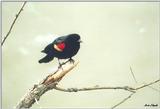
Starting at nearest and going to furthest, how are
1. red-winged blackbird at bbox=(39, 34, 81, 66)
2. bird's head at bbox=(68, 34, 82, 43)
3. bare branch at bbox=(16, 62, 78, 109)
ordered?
bare branch at bbox=(16, 62, 78, 109) < red-winged blackbird at bbox=(39, 34, 81, 66) < bird's head at bbox=(68, 34, 82, 43)

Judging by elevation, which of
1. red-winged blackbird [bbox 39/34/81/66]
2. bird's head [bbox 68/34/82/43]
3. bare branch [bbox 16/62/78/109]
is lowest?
bare branch [bbox 16/62/78/109]

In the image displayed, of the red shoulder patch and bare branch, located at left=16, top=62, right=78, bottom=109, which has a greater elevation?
the red shoulder patch

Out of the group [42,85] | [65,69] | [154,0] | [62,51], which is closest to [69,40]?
[62,51]

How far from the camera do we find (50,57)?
2883mm

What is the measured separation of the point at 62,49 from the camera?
2867 mm

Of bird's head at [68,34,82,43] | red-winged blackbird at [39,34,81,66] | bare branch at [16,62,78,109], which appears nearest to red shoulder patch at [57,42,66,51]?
red-winged blackbird at [39,34,81,66]

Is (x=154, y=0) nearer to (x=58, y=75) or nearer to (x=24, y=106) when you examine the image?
(x=58, y=75)

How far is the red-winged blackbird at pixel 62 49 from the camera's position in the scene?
286 centimetres

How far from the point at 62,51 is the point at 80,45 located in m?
0.30

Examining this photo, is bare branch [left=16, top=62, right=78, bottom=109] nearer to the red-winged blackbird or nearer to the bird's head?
the red-winged blackbird

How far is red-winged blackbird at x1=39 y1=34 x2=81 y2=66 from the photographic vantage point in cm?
286

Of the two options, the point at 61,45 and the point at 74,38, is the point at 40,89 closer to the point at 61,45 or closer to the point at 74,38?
the point at 61,45

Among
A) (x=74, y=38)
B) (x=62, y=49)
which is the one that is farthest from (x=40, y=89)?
(x=74, y=38)

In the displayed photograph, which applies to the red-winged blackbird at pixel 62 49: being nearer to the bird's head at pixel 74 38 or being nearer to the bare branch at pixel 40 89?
the bird's head at pixel 74 38
